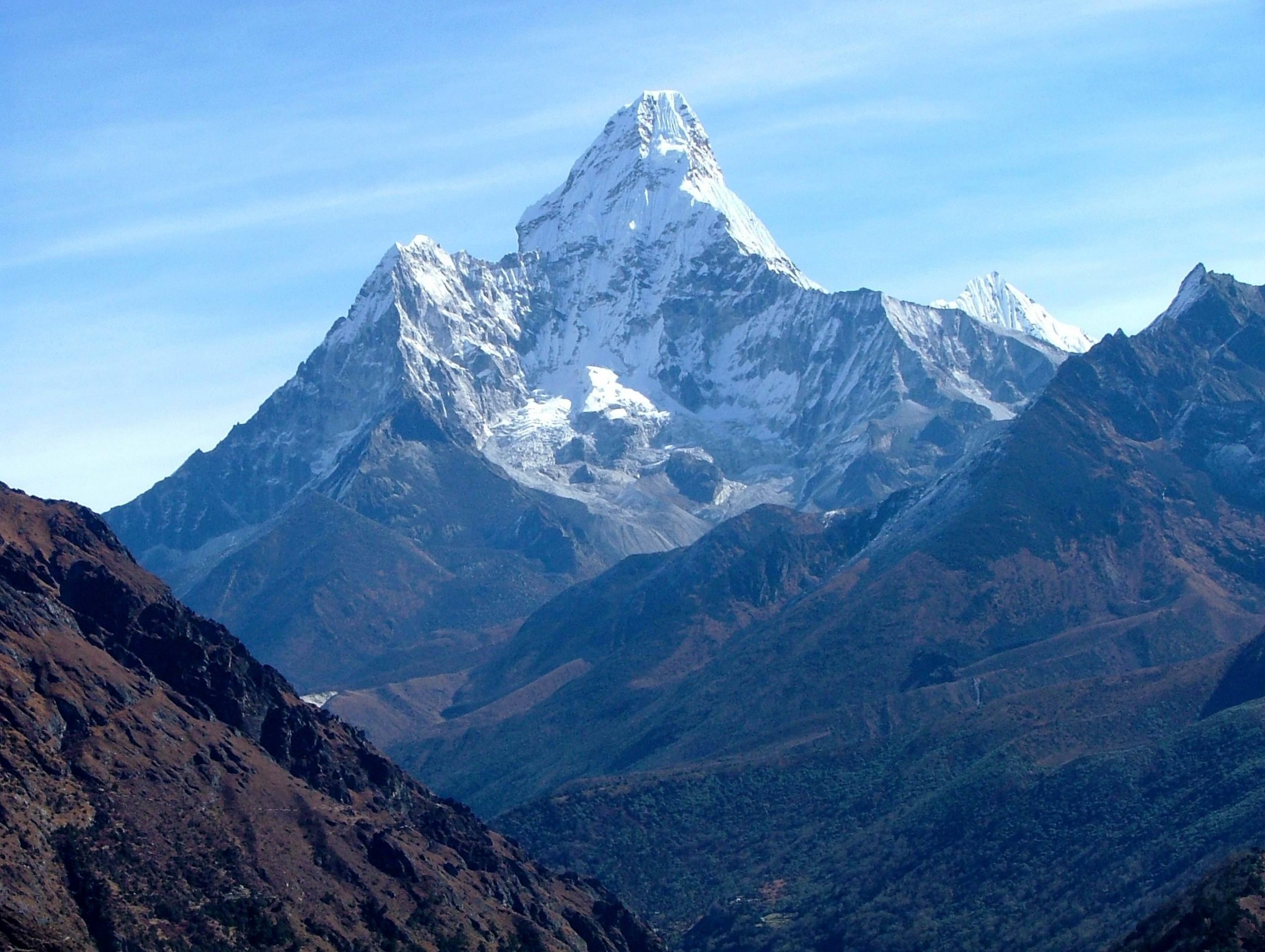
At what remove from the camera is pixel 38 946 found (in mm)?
165500

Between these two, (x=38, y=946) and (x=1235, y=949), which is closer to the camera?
(x=38, y=946)

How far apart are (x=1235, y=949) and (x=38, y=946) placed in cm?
9741

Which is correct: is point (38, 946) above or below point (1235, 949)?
above

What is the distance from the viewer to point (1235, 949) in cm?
19988
